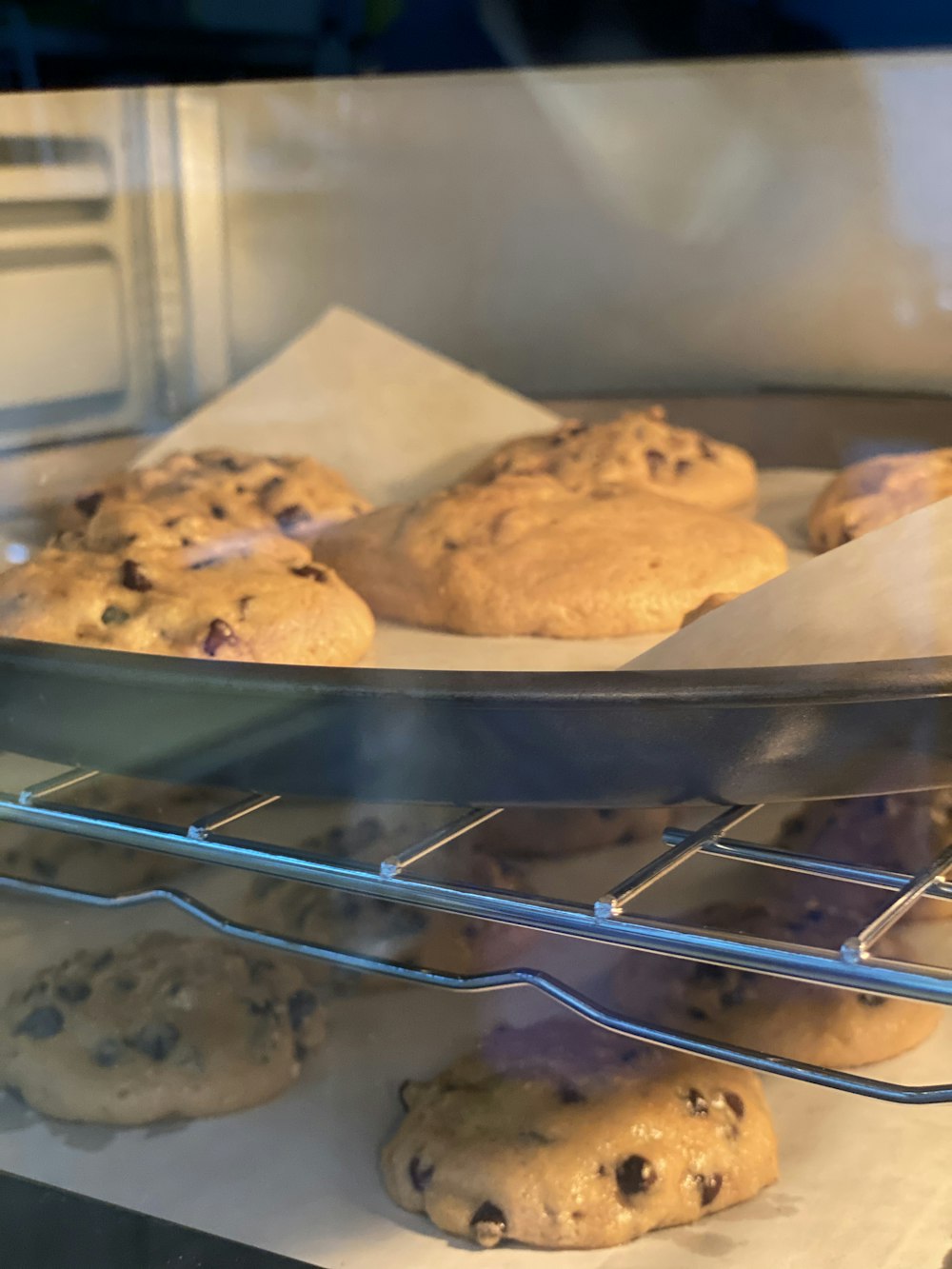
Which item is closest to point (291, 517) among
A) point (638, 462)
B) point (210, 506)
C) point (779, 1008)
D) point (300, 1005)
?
point (210, 506)

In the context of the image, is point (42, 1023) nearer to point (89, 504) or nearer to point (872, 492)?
point (89, 504)

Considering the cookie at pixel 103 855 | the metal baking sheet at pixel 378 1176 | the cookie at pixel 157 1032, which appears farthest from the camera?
the cookie at pixel 103 855

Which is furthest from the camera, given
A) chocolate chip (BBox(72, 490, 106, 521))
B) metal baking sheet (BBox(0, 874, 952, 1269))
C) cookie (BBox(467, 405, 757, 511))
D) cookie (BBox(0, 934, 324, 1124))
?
cookie (BBox(467, 405, 757, 511))

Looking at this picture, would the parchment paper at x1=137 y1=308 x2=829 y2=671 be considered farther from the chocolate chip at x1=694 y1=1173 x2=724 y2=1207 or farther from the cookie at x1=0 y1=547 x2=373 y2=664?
the chocolate chip at x1=694 y1=1173 x2=724 y2=1207

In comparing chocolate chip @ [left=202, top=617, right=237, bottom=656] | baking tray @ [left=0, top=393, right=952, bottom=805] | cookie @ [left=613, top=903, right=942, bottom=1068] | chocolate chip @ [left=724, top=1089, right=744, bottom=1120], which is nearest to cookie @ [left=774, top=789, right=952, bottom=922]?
cookie @ [left=613, top=903, right=942, bottom=1068]

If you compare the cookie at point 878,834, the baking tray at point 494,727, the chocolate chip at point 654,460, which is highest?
the baking tray at point 494,727

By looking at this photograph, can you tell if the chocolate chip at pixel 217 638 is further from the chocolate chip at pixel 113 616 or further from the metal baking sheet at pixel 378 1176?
the metal baking sheet at pixel 378 1176

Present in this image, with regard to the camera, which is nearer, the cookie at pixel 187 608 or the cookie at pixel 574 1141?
the cookie at pixel 574 1141

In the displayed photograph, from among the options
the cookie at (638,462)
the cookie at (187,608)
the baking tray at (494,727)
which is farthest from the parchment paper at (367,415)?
the baking tray at (494,727)
